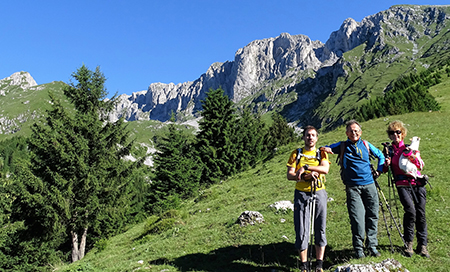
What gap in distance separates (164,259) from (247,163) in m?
28.4

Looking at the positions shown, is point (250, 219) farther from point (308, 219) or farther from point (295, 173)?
point (295, 173)

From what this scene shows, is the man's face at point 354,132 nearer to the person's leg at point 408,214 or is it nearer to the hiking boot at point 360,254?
the person's leg at point 408,214

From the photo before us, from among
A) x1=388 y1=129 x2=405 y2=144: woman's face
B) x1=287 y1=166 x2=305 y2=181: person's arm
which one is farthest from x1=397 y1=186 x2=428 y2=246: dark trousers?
x1=287 y1=166 x2=305 y2=181: person's arm

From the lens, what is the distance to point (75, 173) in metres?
17.9

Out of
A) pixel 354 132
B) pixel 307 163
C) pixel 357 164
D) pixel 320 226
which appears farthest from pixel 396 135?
pixel 320 226

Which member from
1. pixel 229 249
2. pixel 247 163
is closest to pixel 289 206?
pixel 229 249

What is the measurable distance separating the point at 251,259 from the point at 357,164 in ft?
13.6

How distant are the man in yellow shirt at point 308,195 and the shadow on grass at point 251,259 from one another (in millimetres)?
949

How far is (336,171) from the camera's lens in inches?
649

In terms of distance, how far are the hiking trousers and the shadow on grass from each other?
63 centimetres

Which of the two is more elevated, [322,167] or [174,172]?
[174,172]

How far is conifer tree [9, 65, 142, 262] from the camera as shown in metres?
16.4

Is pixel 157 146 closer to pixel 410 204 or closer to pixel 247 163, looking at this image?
pixel 247 163

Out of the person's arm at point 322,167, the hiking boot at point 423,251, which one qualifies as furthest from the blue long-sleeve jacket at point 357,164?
the hiking boot at point 423,251
